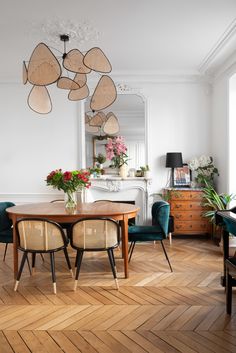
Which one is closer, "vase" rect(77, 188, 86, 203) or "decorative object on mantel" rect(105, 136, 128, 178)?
"vase" rect(77, 188, 86, 203)

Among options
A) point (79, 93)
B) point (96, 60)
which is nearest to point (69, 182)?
point (79, 93)

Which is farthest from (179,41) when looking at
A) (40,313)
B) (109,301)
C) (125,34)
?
(40,313)

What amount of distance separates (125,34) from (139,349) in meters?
3.60

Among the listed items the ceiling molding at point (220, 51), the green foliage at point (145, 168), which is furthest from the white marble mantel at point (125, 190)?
the ceiling molding at point (220, 51)

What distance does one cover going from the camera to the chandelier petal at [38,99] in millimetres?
3613

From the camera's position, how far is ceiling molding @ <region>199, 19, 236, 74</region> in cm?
405

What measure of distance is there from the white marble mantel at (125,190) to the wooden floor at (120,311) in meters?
1.88

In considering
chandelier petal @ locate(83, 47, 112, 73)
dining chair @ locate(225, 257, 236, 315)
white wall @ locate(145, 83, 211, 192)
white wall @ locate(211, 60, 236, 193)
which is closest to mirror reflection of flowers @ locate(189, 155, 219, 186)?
white wall @ locate(211, 60, 236, 193)

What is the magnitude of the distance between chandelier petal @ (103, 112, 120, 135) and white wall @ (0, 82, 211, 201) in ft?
1.89

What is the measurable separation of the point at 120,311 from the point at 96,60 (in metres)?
2.39

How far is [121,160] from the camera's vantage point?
593cm

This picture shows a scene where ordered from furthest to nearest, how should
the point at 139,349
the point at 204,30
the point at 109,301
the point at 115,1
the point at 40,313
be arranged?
the point at 204,30, the point at 115,1, the point at 109,301, the point at 40,313, the point at 139,349

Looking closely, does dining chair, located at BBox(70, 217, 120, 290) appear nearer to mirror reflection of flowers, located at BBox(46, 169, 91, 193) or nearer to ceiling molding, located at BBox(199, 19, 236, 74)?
mirror reflection of flowers, located at BBox(46, 169, 91, 193)

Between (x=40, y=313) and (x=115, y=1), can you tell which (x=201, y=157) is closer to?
(x=115, y=1)
